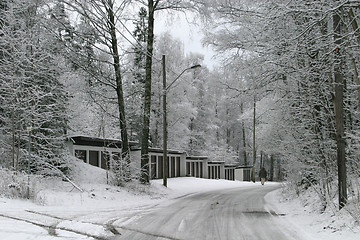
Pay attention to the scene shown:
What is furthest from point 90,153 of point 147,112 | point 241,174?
point 241,174

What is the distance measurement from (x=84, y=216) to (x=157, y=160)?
18918 mm

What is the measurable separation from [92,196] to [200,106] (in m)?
32.0

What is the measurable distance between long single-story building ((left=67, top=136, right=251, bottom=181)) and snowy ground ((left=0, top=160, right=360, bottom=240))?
2236 mm

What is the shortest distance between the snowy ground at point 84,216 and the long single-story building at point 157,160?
2.24 metres

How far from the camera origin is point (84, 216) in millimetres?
8609

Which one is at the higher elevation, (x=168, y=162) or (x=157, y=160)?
(x=157, y=160)

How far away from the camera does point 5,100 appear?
472 inches

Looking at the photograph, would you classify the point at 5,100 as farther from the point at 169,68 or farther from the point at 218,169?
the point at 218,169

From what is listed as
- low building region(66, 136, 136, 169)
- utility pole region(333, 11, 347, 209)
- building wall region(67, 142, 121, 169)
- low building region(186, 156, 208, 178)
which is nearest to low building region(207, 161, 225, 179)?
low building region(186, 156, 208, 178)

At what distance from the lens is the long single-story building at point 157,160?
18.4 m

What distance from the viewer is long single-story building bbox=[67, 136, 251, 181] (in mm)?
18355

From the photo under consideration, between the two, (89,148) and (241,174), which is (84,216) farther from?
(241,174)

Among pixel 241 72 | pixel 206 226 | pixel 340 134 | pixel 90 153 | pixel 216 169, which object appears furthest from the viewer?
pixel 216 169

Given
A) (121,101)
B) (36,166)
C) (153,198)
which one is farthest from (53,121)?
(153,198)
